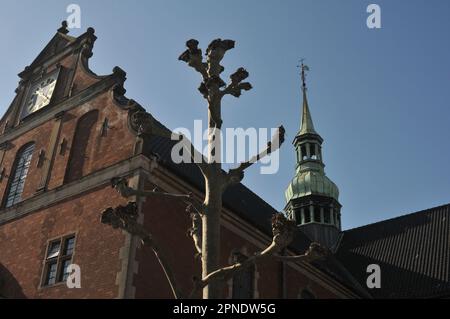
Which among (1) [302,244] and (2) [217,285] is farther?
(1) [302,244]

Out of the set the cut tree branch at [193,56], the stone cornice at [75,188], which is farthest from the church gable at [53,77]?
the cut tree branch at [193,56]

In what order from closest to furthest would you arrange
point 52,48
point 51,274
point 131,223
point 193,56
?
1. point 131,223
2. point 193,56
3. point 51,274
4. point 52,48

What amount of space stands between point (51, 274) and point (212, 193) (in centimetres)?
757

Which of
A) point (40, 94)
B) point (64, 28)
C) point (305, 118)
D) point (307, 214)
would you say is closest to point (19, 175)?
point (40, 94)

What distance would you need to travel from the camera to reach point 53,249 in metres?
15.0

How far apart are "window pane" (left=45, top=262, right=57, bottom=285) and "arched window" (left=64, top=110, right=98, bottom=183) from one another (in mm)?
2555

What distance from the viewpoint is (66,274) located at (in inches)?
555

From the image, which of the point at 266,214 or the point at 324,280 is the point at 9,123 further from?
the point at 324,280

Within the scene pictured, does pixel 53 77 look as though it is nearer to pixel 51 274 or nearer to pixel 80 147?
pixel 80 147

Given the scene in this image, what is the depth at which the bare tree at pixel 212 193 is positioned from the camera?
823cm

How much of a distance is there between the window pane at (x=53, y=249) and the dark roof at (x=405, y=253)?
15.3m

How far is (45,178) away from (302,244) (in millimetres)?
13244
